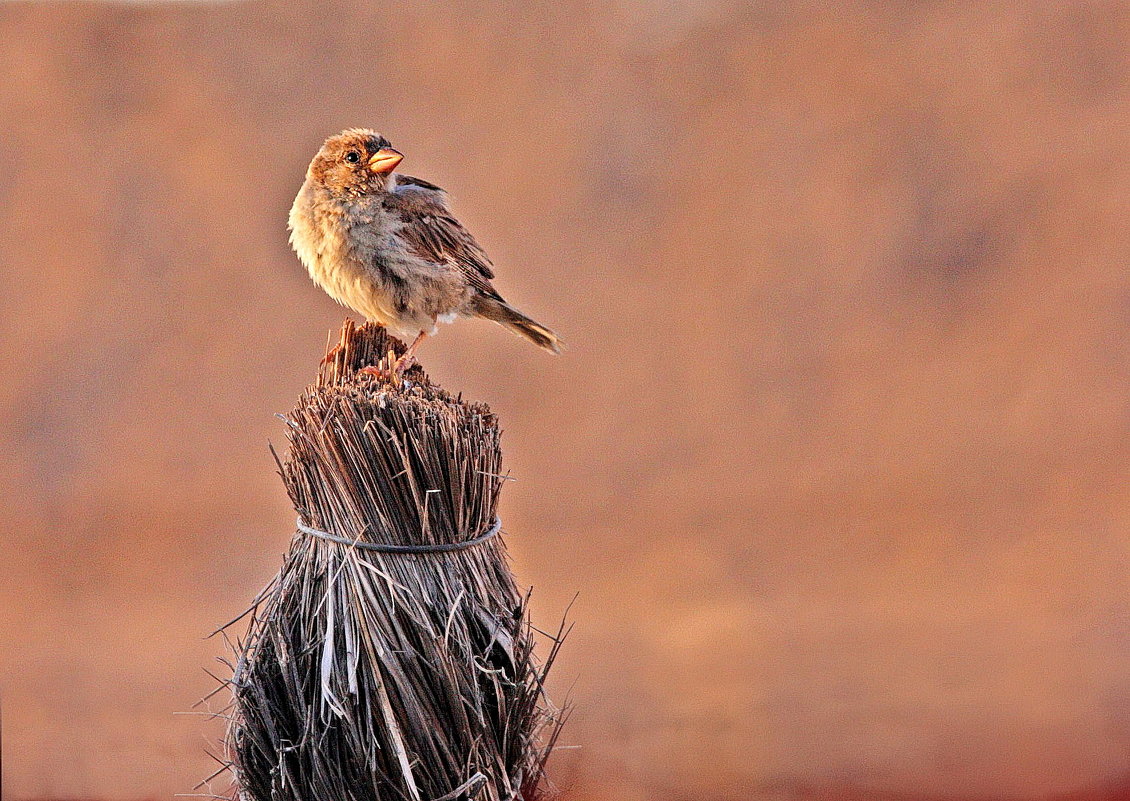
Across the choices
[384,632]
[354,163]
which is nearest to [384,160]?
[354,163]

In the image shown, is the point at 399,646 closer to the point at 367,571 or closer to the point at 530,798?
the point at 367,571

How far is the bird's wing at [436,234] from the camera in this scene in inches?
81.6

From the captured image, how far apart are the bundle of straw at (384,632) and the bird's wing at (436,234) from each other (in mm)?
478

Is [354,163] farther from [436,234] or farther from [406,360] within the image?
[406,360]

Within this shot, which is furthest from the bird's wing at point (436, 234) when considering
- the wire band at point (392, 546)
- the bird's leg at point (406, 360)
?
the wire band at point (392, 546)

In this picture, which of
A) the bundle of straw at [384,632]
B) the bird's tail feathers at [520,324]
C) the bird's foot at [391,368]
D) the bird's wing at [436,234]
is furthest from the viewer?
the bird's tail feathers at [520,324]

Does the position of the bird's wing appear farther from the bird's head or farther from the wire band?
the wire band

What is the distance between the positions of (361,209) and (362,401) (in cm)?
58

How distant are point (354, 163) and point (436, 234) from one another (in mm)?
222

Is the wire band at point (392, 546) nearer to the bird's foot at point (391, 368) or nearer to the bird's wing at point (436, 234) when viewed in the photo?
the bird's foot at point (391, 368)

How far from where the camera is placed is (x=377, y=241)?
79.2 inches

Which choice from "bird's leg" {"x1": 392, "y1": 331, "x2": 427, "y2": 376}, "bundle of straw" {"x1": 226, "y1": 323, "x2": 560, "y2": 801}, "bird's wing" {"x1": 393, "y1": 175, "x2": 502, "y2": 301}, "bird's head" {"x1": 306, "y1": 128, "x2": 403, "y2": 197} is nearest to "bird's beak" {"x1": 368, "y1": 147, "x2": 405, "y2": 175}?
"bird's head" {"x1": 306, "y1": 128, "x2": 403, "y2": 197}

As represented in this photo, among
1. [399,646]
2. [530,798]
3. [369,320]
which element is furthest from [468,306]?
[530,798]

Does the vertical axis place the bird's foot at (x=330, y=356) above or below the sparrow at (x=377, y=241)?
below
